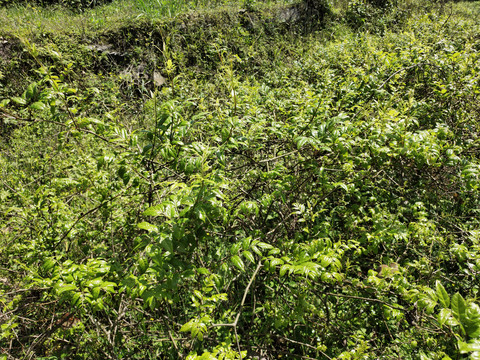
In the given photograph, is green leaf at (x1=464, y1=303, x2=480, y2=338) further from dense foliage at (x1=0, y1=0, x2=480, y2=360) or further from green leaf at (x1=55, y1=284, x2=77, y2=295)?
green leaf at (x1=55, y1=284, x2=77, y2=295)

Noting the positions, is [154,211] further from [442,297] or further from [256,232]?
[442,297]

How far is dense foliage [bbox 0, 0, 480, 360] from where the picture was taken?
1.39 m

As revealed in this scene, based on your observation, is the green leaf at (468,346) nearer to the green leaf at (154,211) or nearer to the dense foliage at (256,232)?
the dense foliage at (256,232)

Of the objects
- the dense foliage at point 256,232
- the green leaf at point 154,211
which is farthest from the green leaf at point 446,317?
the green leaf at point 154,211

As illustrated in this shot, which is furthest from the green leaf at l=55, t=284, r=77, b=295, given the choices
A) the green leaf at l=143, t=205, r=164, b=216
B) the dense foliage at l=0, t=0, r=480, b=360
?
the green leaf at l=143, t=205, r=164, b=216

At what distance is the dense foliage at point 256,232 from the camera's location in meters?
1.39

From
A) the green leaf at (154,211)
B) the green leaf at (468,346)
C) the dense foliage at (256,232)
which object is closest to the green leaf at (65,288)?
the dense foliage at (256,232)

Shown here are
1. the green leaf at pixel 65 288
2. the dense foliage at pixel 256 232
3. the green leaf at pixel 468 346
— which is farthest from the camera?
the dense foliage at pixel 256 232

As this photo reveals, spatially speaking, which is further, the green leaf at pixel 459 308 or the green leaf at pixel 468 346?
the green leaf at pixel 459 308

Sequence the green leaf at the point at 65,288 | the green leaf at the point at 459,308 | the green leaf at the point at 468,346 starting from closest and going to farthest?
the green leaf at the point at 468,346 < the green leaf at the point at 459,308 < the green leaf at the point at 65,288

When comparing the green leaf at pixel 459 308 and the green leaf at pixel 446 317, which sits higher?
the green leaf at pixel 459 308

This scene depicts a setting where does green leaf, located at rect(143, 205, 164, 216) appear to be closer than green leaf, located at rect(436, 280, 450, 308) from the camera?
No

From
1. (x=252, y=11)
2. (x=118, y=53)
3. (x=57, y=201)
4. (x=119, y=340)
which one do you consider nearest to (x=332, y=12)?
(x=252, y=11)

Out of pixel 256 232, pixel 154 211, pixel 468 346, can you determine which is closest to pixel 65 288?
pixel 154 211
